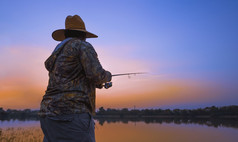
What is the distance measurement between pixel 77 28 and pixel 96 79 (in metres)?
0.63

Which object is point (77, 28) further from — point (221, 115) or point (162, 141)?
point (221, 115)

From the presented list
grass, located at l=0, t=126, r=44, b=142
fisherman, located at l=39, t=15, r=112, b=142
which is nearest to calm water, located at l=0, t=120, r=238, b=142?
grass, located at l=0, t=126, r=44, b=142

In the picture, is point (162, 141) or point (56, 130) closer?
point (56, 130)

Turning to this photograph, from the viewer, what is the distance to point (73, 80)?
6.91ft

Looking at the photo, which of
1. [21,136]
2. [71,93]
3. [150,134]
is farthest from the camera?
[150,134]

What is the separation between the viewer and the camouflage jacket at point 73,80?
80.5 inches

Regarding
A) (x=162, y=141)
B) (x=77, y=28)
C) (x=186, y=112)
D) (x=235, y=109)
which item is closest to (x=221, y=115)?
(x=235, y=109)

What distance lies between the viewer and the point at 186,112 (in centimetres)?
14238

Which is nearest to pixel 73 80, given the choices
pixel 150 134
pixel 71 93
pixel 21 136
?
pixel 71 93

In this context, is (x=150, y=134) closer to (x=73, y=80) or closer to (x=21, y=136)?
(x=21, y=136)

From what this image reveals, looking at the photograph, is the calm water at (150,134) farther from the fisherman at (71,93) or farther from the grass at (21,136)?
the fisherman at (71,93)

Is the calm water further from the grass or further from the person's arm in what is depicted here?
the person's arm

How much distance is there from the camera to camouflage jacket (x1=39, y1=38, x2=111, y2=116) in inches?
80.5

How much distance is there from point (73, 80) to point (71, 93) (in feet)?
0.43
